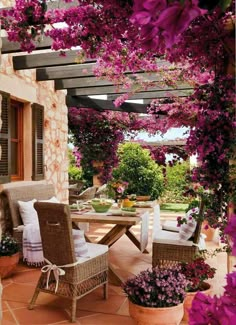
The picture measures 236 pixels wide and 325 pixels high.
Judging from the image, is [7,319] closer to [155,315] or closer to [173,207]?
[155,315]

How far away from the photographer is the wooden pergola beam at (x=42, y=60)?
484 centimetres

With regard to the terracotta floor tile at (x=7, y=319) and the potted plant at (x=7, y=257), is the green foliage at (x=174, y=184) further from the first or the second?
the terracotta floor tile at (x=7, y=319)

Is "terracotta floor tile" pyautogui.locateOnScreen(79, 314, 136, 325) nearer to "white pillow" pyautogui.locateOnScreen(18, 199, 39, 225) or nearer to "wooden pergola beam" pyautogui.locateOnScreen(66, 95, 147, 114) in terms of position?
"white pillow" pyautogui.locateOnScreen(18, 199, 39, 225)

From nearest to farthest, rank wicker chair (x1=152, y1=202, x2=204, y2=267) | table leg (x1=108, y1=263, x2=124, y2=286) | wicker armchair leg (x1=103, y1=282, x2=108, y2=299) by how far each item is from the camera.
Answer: wicker armchair leg (x1=103, y1=282, x2=108, y2=299) → wicker chair (x1=152, y1=202, x2=204, y2=267) → table leg (x1=108, y1=263, x2=124, y2=286)

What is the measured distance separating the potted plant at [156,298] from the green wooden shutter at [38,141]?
11.1 ft

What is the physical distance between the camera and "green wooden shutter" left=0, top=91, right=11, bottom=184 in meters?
4.77

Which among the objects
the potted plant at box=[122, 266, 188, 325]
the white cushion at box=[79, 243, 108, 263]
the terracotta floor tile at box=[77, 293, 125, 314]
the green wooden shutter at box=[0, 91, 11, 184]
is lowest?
the terracotta floor tile at box=[77, 293, 125, 314]

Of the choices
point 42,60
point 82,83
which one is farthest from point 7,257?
point 82,83

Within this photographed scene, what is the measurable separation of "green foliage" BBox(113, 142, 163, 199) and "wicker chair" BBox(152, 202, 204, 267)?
6.58 meters

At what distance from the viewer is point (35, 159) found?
18.5ft

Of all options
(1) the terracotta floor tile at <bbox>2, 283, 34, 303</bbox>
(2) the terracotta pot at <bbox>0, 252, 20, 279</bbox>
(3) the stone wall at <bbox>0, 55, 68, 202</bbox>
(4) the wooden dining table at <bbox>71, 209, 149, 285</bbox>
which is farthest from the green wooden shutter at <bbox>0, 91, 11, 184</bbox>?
(1) the terracotta floor tile at <bbox>2, 283, 34, 303</bbox>

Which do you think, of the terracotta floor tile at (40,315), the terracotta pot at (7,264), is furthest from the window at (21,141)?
the terracotta floor tile at (40,315)

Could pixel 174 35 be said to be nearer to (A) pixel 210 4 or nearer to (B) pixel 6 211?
(A) pixel 210 4

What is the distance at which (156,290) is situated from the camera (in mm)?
2615
